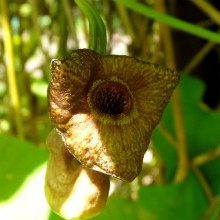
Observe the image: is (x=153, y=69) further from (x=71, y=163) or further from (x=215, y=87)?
(x=215, y=87)

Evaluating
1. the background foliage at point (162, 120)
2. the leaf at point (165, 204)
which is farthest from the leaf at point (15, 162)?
the leaf at point (165, 204)

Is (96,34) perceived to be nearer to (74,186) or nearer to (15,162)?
(74,186)

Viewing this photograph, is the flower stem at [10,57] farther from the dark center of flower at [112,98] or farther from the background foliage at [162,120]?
the dark center of flower at [112,98]

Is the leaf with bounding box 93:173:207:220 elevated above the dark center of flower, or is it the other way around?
the dark center of flower

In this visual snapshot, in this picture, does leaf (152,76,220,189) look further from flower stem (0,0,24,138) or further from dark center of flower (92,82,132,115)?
dark center of flower (92,82,132,115)

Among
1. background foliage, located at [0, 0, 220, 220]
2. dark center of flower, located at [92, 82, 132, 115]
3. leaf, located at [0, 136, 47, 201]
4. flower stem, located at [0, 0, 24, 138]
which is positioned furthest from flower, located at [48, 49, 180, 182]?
flower stem, located at [0, 0, 24, 138]

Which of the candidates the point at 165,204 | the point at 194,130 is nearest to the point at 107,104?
the point at 165,204
